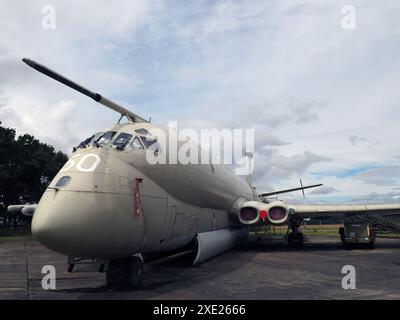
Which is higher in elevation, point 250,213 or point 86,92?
point 86,92

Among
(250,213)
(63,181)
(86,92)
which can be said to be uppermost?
(86,92)

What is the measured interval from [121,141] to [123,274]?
3015 mm

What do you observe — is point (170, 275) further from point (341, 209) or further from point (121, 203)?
point (341, 209)

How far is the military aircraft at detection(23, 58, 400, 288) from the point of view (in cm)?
680

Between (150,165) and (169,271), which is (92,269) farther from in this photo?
(150,165)

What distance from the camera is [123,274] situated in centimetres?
849

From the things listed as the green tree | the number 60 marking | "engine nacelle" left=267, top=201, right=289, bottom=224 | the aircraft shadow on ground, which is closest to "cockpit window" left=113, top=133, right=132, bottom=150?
the number 60 marking

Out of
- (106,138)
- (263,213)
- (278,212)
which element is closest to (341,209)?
(278,212)

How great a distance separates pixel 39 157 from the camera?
4647 centimetres

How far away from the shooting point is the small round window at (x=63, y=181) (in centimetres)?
706

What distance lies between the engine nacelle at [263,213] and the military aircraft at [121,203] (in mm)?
4396

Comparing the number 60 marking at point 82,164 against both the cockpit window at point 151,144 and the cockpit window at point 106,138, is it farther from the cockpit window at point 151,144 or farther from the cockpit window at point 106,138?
the cockpit window at point 151,144

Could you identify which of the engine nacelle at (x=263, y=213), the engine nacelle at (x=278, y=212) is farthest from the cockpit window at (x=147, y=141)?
the engine nacelle at (x=278, y=212)
